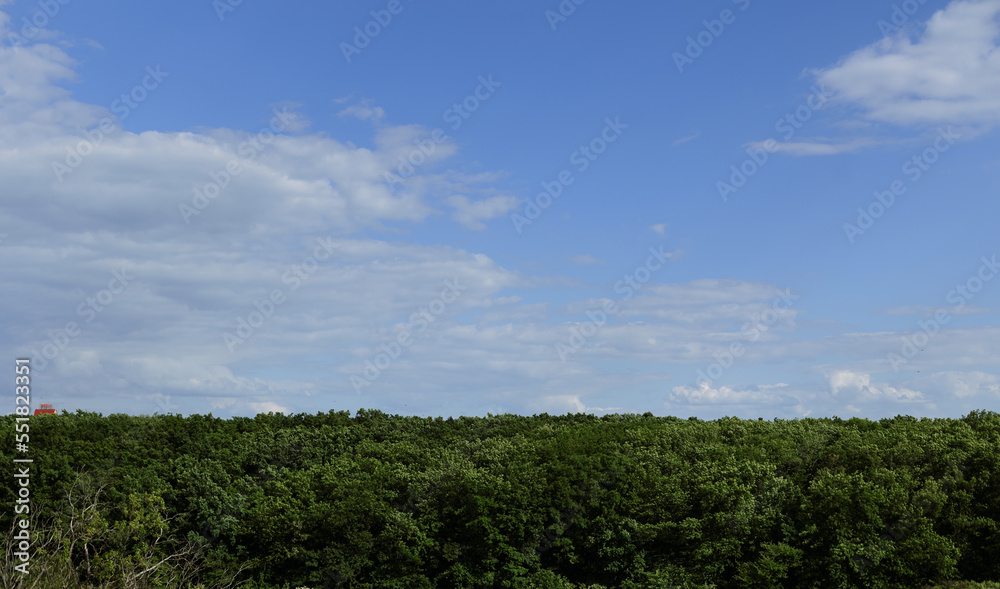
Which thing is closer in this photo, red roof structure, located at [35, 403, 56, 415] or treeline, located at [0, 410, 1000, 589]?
treeline, located at [0, 410, 1000, 589]

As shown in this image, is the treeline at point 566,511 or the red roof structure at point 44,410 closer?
the treeline at point 566,511

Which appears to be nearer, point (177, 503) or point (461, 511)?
point (461, 511)

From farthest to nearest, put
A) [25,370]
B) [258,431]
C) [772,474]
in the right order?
[258,431]
[772,474]
[25,370]

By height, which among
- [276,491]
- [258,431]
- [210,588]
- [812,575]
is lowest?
[210,588]

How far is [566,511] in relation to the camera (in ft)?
99.6

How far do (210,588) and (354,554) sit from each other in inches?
223

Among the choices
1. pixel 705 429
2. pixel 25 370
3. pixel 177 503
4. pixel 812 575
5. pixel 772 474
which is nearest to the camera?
pixel 25 370

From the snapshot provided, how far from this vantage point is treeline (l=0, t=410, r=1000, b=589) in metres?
27.8

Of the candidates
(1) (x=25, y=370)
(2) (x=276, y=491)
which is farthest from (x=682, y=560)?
(1) (x=25, y=370)

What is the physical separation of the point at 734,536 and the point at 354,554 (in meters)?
15.0

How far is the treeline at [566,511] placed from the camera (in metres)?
27.8

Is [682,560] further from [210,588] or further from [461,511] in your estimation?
[210,588]

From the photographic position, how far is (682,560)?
29.1 meters

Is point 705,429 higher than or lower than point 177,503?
higher
